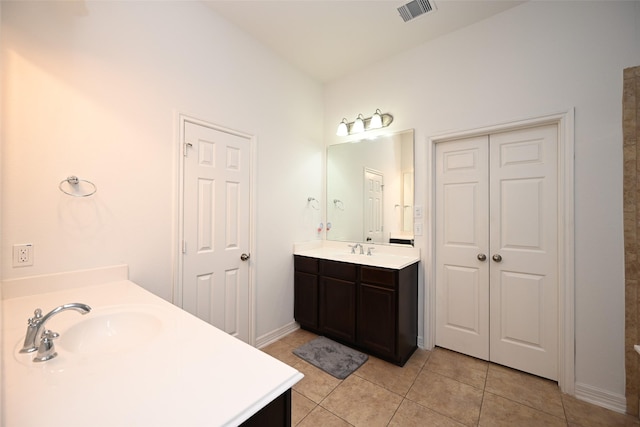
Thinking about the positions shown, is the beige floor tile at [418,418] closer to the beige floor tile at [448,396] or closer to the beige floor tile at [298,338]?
the beige floor tile at [448,396]

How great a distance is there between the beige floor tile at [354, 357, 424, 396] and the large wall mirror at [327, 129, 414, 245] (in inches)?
44.1

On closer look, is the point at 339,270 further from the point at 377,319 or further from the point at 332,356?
the point at 332,356

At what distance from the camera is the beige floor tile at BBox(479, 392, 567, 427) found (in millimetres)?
1614

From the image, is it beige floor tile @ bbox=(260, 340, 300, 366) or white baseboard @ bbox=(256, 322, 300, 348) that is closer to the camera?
beige floor tile @ bbox=(260, 340, 300, 366)

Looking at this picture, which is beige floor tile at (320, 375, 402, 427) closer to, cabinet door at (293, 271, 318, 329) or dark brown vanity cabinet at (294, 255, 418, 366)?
dark brown vanity cabinet at (294, 255, 418, 366)

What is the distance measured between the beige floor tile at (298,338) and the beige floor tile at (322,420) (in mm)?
873

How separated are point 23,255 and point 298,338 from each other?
7.18ft

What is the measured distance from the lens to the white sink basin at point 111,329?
1.05 meters

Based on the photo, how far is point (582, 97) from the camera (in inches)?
72.8

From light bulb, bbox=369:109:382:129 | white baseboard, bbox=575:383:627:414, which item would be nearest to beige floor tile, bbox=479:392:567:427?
white baseboard, bbox=575:383:627:414

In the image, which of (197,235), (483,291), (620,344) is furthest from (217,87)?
(620,344)

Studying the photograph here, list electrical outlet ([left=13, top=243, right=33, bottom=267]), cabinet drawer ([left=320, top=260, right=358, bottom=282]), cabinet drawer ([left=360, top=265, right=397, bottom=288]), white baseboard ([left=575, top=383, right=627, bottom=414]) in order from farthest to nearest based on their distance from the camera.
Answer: cabinet drawer ([left=320, top=260, right=358, bottom=282]) → cabinet drawer ([left=360, top=265, right=397, bottom=288]) → white baseboard ([left=575, top=383, right=627, bottom=414]) → electrical outlet ([left=13, top=243, right=33, bottom=267])

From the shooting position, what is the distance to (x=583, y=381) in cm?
183

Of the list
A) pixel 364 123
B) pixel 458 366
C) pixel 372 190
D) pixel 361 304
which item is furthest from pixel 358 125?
pixel 458 366
